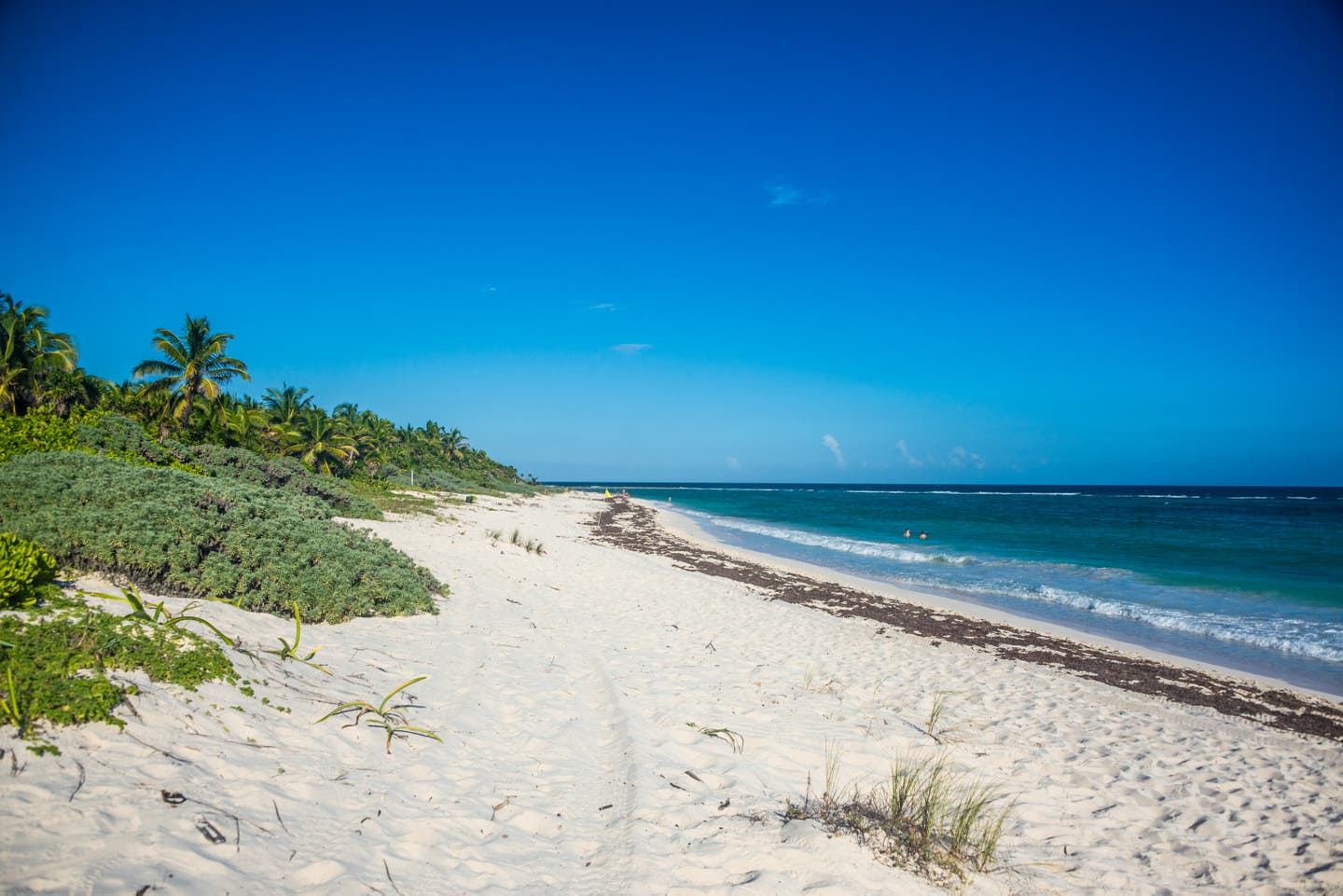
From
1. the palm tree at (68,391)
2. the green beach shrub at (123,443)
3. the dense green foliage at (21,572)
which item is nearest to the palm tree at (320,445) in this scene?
the palm tree at (68,391)

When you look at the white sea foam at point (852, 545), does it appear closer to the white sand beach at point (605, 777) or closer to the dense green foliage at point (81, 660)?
the white sand beach at point (605, 777)

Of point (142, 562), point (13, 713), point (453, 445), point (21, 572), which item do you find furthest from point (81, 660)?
point (453, 445)

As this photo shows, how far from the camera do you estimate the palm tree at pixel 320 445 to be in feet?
108

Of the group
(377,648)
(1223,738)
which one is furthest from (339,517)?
(1223,738)

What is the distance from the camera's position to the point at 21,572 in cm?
457

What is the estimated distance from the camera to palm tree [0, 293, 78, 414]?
2084 centimetres

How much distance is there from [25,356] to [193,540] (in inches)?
948

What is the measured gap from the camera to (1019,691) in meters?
8.51

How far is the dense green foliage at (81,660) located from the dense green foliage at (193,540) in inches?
78.4

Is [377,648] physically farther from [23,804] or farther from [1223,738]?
[1223,738]

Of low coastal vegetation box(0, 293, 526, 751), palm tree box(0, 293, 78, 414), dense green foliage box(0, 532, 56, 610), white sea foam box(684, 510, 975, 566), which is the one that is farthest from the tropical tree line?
white sea foam box(684, 510, 975, 566)

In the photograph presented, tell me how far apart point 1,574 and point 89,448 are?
10432 millimetres

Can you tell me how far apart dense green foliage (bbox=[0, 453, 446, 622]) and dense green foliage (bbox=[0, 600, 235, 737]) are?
199 cm

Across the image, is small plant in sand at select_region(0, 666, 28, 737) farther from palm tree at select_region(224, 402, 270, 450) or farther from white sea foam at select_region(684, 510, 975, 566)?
palm tree at select_region(224, 402, 270, 450)
